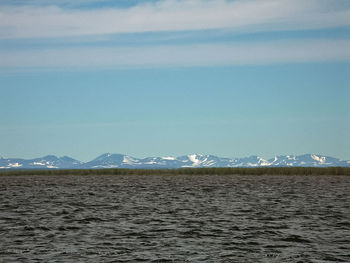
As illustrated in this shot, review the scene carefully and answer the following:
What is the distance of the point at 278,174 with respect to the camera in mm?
115062

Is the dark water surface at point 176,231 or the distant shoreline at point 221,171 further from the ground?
the distant shoreline at point 221,171

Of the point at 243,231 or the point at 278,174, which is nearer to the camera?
the point at 243,231

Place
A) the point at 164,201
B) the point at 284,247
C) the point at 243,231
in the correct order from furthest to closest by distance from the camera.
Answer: the point at 164,201 < the point at 243,231 < the point at 284,247

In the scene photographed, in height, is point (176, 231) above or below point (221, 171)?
below

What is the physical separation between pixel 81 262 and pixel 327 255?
10453 mm

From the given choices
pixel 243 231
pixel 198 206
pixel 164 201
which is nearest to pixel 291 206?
pixel 198 206

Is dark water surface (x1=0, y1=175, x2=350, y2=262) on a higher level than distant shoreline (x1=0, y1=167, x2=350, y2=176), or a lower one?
lower

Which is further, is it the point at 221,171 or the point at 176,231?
the point at 221,171

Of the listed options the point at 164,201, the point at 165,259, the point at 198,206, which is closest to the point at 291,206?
the point at 198,206

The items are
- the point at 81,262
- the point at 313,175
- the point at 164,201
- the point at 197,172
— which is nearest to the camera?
the point at 81,262

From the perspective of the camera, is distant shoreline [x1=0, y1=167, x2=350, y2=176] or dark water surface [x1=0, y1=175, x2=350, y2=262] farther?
distant shoreline [x1=0, y1=167, x2=350, y2=176]

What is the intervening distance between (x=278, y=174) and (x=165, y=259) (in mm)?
93604

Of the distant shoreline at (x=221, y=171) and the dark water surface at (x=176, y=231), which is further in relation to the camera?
the distant shoreline at (x=221, y=171)

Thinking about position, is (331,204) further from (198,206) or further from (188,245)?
(188,245)
